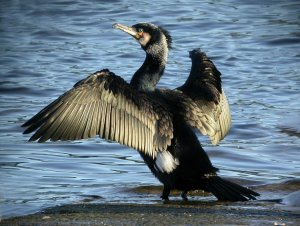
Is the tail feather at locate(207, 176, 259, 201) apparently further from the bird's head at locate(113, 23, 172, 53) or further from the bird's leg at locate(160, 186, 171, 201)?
the bird's head at locate(113, 23, 172, 53)

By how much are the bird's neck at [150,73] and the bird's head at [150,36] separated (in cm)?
8

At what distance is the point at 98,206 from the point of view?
784 centimetres

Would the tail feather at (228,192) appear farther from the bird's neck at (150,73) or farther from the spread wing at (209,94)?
the bird's neck at (150,73)

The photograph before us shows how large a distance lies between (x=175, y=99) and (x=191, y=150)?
20.4 inches

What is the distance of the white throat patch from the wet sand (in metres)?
0.32

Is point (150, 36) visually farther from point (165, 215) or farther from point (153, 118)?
point (165, 215)

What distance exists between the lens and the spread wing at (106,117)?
7742 millimetres

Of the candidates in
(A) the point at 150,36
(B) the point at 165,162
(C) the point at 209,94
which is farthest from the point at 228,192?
(A) the point at 150,36

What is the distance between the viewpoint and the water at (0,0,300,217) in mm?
9266

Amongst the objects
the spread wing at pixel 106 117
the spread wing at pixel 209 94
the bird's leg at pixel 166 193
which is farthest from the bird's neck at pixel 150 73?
the bird's leg at pixel 166 193

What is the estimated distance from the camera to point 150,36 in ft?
29.5

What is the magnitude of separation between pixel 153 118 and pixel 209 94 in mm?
1013

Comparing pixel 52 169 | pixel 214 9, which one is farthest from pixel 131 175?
pixel 214 9

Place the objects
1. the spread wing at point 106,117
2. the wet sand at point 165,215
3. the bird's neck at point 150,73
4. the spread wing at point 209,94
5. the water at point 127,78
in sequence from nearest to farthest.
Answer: the wet sand at point 165,215 → the spread wing at point 106,117 → the bird's neck at point 150,73 → the spread wing at point 209,94 → the water at point 127,78
